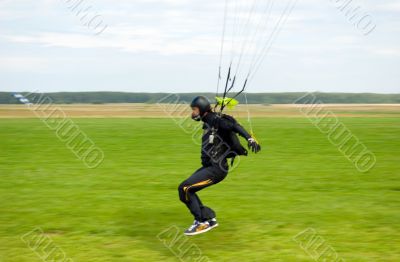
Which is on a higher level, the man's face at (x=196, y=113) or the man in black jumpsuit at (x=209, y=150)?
the man's face at (x=196, y=113)

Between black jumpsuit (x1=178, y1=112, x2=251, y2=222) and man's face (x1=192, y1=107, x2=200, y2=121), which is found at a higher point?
man's face (x1=192, y1=107, x2=200, y2=121)

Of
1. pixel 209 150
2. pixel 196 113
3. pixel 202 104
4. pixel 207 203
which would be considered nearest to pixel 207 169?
pixel 209 150

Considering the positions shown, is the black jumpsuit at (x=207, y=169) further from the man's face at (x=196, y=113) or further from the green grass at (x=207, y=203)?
the green grass at (x=207, y=203)

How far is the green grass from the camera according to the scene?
26.1ft

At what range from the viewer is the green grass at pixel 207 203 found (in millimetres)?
7957

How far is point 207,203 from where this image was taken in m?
11.6

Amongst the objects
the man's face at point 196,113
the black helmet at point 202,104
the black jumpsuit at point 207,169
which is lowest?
the black jumpsuit at point 207,169

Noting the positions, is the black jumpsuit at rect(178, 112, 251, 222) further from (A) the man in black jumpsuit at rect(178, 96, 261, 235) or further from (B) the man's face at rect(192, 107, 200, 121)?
(B) the man's face at rect(192, 107, 200, 121)

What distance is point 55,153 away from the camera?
2245 cm

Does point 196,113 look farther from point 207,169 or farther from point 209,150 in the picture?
point 207,169

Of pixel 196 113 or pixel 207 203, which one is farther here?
pixel 207 203

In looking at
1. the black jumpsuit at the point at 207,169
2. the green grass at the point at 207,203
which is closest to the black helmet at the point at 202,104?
the black jumpsuit at the point at 207,169

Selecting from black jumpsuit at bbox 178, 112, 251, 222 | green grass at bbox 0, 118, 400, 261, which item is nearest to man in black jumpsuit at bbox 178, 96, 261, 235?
black jumpsuit at bbox 178, 112, 251, 222

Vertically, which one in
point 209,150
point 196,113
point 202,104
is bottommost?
point 209,150
